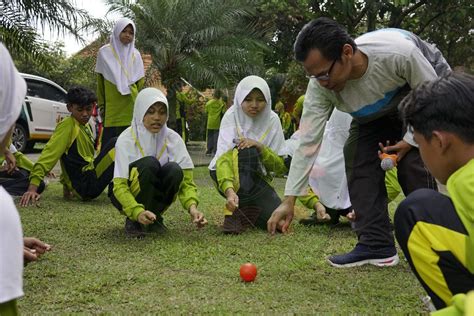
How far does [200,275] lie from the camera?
3.37 m

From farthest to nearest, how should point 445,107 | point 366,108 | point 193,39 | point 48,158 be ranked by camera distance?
point 193,39 < point 48,158 < point 366,108 < point 445,107

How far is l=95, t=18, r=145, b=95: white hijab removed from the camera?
260 inches

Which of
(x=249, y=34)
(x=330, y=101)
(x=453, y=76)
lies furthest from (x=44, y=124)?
(x=453, y=76)

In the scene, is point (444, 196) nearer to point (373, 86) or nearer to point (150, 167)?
point (373, 86)

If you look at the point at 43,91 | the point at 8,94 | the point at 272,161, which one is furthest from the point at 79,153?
the point at 43,91

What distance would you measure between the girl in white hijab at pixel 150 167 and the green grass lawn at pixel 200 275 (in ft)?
0.83

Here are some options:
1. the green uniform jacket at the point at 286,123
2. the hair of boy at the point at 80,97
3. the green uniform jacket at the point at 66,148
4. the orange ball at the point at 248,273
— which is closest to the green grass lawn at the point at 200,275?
the orange ball at the point at 248,273

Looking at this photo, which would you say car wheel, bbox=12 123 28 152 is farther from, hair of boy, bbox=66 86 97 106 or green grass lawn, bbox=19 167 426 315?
green grass lawn, bbox=19 167 426 315

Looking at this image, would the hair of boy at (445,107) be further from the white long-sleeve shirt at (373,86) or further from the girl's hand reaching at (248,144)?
the girl's hand reaching at (248,144)

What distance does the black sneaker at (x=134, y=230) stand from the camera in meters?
4.42

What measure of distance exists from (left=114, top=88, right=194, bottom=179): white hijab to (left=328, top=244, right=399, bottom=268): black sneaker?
1479 millimetres

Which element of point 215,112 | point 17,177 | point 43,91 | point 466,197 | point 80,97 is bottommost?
point 215,112

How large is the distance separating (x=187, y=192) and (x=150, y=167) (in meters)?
0.32

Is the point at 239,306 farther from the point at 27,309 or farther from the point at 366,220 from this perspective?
the point at 366,220
